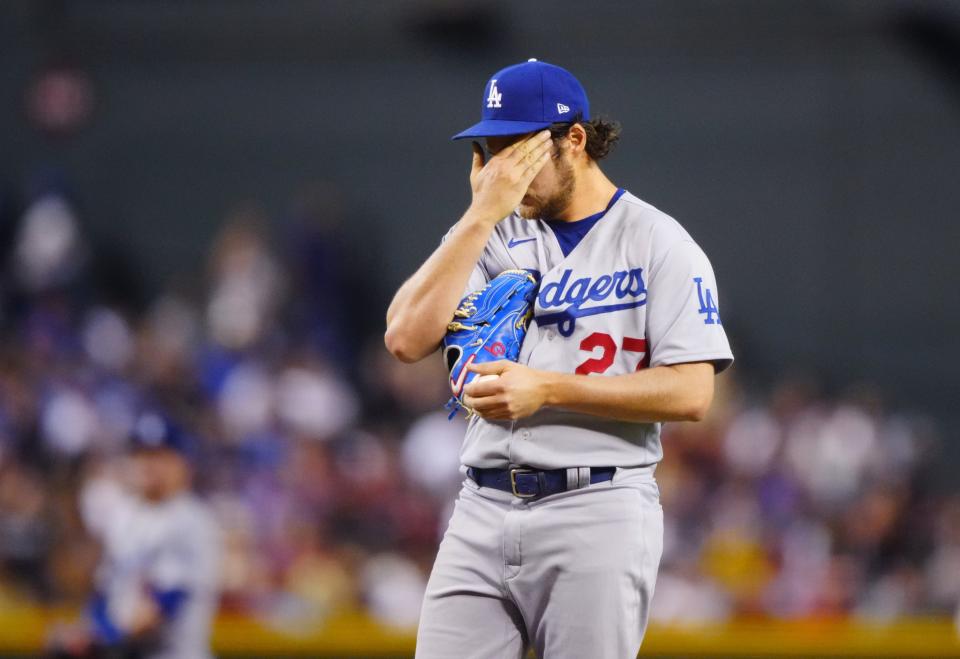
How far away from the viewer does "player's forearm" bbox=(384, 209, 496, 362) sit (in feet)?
10.6

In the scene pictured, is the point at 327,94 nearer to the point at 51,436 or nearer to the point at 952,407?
the point at 51,436

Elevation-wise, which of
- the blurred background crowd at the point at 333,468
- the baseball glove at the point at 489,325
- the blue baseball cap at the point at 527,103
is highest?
the blue baseball cap at the point at 527,103

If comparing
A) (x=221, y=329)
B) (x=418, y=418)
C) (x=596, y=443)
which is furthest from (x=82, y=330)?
(x=596, y=443)

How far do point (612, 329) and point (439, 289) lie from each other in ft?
1.36

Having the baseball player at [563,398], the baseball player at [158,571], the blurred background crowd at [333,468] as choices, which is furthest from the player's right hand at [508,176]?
the blurred background crowd at [333,468]

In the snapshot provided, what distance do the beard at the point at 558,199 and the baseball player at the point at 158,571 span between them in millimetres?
2398

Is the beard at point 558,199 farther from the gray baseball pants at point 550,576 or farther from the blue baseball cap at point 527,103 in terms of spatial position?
the gray baseball pants at point 550,576

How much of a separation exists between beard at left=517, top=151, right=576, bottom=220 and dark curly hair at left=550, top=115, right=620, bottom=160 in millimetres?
57

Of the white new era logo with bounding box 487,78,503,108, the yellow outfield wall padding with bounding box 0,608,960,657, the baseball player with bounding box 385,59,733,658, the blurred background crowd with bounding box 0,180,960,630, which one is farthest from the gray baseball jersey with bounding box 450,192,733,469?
the blurred background crowd with bounding box 0,180,960,630

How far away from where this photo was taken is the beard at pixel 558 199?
11.1 ft

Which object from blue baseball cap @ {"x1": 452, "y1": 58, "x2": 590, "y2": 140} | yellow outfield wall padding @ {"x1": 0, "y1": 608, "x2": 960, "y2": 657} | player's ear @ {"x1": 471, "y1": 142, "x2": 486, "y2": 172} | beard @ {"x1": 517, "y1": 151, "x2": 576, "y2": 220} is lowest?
yellow outfield wall padding @ {"x1": 0, "y1": 608, "x2": 960, "y2": 657}

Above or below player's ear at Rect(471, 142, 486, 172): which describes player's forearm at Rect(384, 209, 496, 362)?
below

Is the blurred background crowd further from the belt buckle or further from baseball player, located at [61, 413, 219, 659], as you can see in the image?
the belt buckle

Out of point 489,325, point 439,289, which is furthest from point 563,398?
point 439,289
